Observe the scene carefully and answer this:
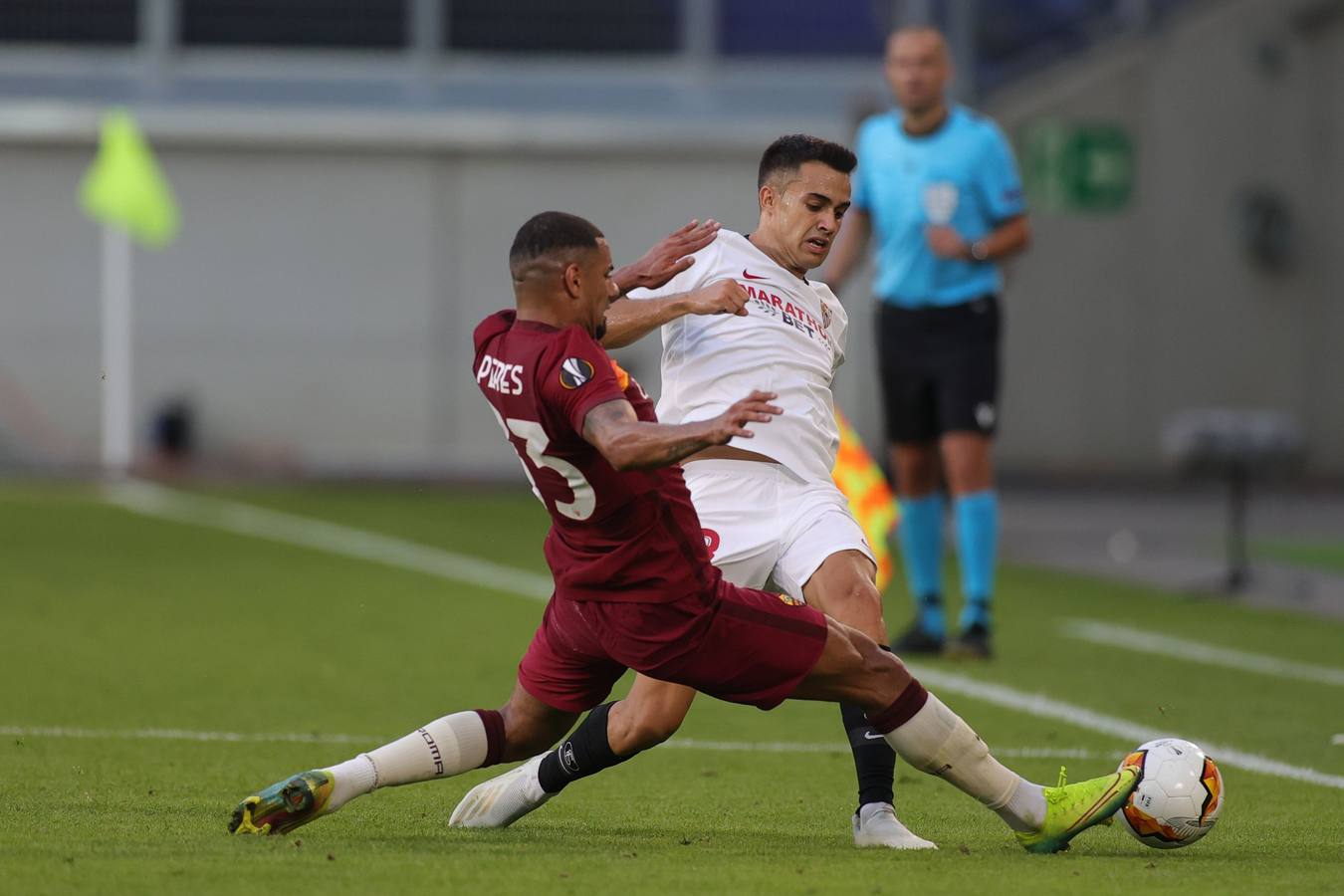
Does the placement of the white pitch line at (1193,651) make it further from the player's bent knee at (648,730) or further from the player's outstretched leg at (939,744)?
the player's bent knee at (648,730)

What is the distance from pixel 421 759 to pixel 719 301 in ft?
4.51

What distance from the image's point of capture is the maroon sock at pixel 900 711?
5.49m

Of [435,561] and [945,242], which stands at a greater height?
[945,242]

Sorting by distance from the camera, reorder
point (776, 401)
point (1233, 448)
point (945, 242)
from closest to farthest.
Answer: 1. point (776, 401)
2. point (945, 242)
3. point (1233, 448)

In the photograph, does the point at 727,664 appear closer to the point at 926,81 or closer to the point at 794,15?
the point at 926,81

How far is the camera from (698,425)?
4898 mm

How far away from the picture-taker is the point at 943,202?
400 inches

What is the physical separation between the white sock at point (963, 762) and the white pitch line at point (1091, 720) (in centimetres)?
172

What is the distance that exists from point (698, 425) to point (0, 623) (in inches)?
272

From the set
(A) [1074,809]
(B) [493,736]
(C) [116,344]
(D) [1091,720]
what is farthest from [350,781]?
(C) [116,344]

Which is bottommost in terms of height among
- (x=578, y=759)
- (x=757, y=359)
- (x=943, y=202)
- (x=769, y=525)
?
(x=578, y=759)

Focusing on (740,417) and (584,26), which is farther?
(584,26)

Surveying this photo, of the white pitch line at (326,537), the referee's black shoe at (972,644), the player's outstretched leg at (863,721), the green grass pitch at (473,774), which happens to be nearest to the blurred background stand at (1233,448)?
the green grass pitch at (473,774)

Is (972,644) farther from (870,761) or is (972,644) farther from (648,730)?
(648,730)
